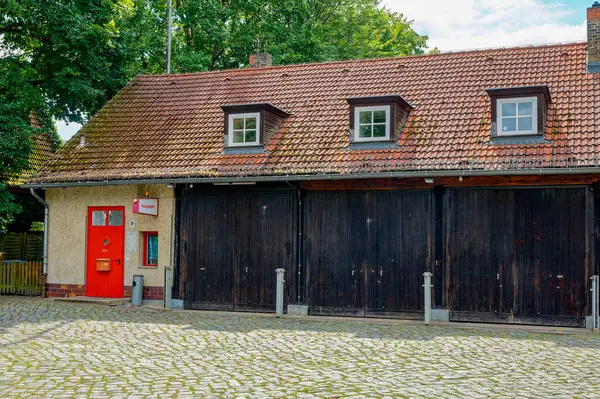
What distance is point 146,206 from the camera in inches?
750

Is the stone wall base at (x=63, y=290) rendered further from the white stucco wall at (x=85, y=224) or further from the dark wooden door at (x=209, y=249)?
the dark wooden door at (x=209, y=249)

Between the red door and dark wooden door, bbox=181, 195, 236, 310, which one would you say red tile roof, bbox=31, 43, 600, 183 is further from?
the red door

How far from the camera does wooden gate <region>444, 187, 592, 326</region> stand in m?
15.8

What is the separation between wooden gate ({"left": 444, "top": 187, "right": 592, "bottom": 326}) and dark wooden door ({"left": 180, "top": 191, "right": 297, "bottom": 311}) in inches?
157

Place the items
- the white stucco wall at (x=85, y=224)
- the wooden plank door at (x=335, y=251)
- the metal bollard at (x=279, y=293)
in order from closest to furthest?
the metal bollard at (x=279, y=293)
the wooden plank door at (x=335, y=251)
the white stucco wall at (x=85, y=224)

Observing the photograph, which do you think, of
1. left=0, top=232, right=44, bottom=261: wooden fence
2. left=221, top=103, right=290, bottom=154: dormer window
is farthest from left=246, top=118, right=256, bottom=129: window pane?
left=0, top=232, right=44, bottom=261: wooden fence

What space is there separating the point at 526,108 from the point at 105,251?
Answer: 11503mm

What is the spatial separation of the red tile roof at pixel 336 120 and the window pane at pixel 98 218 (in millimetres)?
1239

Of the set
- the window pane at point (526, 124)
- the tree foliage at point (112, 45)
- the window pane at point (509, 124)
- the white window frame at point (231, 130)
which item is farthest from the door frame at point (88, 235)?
the window pane at point (526, 124)

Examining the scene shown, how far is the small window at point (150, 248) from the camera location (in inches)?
788

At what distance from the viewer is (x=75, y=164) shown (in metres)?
20.6

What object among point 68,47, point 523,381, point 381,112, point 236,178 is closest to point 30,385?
point 523,381

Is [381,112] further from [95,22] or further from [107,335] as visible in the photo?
[95,22]

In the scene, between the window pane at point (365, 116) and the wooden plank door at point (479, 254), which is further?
the window pane at point (365, 116)
